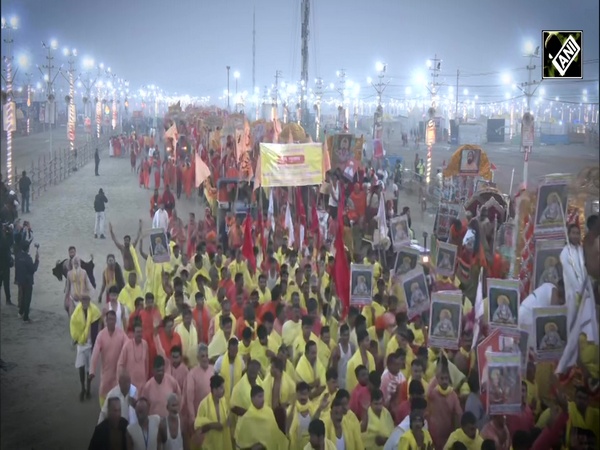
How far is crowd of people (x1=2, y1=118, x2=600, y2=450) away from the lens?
5676 mm

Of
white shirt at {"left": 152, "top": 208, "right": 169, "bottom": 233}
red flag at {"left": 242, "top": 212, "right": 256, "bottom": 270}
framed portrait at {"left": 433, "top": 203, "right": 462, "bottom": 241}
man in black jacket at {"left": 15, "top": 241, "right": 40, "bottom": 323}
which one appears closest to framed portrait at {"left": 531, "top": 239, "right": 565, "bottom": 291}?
red flag at {"left": 242, "top": 212, "right": 256, "bottom": 270}

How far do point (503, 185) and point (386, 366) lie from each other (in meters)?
22.0

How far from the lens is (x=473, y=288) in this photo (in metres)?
9.28

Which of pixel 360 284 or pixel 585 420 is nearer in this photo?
pixel 585 420

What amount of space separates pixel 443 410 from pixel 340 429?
0.92 metres

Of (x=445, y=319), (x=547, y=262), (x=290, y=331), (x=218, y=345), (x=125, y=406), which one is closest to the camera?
(x=125, y=406)

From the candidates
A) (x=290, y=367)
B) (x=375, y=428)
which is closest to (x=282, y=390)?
(x=290, y=367)

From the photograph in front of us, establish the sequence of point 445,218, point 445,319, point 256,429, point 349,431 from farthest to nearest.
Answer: point 445,218 → point 445,319 → point 256,429 → point 349,431

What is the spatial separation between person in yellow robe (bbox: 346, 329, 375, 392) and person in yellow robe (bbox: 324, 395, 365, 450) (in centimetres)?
91

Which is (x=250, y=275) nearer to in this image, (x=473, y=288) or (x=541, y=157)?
(x=473, y=288)

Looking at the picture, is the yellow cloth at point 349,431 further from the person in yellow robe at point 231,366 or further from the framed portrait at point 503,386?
the person in yellow robe at point 231,366

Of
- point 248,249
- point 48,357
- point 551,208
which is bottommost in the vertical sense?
point 48,357

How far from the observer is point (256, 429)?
230 inches

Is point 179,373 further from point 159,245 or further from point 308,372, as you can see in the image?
point 159,245
